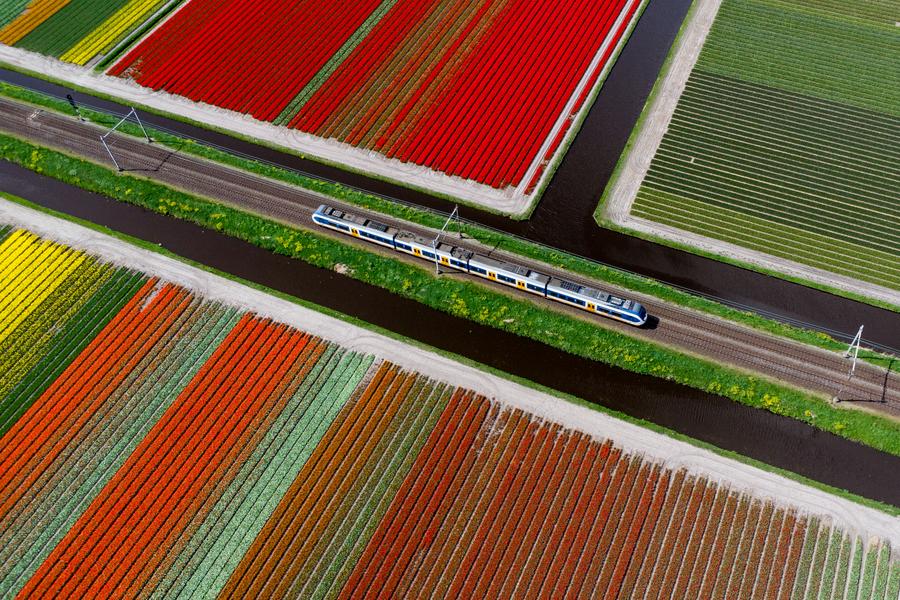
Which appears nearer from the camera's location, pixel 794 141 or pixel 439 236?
pixel 439 236

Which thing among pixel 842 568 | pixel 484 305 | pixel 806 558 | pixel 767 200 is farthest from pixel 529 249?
pixel 842 568

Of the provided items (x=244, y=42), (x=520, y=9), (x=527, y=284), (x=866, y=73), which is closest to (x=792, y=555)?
(x=527, y=284)

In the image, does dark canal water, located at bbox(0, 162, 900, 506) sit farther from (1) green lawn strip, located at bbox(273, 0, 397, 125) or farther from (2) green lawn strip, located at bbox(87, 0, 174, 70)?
(2) green lawn strip, located at bbox(87, 0, 174, 70)

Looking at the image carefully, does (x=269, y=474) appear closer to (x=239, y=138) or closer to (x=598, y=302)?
(x=598, y=302)

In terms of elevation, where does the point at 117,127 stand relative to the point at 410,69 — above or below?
below

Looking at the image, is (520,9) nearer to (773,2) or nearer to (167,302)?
(773,2)

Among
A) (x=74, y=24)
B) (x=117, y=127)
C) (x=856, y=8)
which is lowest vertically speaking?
(x=117, y=127)

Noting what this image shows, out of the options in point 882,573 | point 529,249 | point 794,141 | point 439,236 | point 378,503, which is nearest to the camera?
point 882,573
